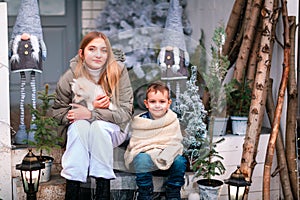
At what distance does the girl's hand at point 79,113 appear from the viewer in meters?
4.20

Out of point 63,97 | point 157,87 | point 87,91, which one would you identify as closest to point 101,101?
point 87,91

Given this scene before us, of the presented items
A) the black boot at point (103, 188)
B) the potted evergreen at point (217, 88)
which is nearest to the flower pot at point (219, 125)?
the potted evergreen at point (217, 88)

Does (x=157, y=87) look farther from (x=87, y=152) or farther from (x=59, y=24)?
(x=59, y=24)

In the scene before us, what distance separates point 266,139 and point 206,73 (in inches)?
30.8

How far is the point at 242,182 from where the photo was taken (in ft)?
13.5

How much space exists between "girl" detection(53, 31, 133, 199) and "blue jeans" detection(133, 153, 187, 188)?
0.19m

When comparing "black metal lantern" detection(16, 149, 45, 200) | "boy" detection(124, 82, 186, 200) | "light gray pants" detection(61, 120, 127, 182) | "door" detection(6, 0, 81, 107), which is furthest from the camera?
"door" detection(6, 0, 81, 107)

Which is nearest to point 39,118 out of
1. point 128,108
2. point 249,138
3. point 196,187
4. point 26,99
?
point 26,99

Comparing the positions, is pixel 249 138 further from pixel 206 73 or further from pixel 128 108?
pixel 128 108

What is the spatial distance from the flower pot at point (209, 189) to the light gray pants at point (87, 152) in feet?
2.38

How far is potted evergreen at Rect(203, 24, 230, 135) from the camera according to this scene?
4642 millimetres

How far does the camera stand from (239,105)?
487cm

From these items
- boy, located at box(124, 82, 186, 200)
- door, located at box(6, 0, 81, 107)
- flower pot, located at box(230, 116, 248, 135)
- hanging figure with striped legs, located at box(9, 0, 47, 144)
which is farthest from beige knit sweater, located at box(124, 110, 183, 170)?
door, located at box(6, 0, 81, 107)

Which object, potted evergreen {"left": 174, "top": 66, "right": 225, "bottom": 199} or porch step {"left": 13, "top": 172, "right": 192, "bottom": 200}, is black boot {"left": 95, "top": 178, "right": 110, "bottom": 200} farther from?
potted evergreen {"left": 174, "top": 66, "right": 225, "bottom": 199}
